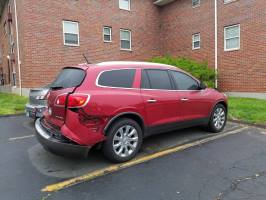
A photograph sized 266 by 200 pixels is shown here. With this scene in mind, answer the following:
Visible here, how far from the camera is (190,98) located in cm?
593

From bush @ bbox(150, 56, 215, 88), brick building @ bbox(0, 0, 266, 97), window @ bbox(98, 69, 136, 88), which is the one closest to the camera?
window @ bbox(98, 69, 136, 88)

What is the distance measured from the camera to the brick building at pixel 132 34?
45.7 feet

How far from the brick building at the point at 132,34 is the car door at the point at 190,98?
8.50 m

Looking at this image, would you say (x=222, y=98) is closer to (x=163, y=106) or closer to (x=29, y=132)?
(x=163, y=106)

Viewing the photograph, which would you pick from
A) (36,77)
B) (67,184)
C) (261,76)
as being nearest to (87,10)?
(36,77)

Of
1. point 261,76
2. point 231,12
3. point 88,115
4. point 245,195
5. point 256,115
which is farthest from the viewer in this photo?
point 231,12

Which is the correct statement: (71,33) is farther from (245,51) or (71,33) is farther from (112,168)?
(112,168)

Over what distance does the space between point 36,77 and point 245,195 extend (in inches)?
528

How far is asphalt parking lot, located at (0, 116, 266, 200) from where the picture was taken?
3.62 meters

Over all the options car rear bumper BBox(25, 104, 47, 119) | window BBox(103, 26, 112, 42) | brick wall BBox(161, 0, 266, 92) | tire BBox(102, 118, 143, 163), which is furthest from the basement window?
tire BBox(102, 118, 143, 163)

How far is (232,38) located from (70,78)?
12346mm

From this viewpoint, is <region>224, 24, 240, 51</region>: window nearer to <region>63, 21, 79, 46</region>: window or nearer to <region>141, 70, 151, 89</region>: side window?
<region>63, 21, 79, 46</region>: window

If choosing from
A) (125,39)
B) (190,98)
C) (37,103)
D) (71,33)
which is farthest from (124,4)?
(190,98)

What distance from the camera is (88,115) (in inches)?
167
